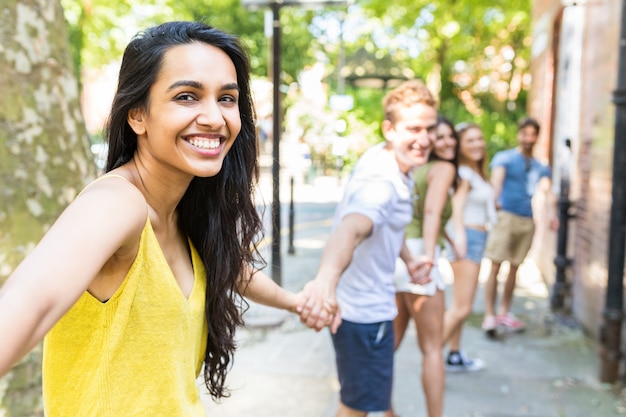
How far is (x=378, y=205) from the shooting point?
3.05m

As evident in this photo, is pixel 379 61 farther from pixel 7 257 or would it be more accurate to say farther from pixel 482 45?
pixel 7 257

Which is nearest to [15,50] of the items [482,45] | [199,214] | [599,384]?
[199,214]

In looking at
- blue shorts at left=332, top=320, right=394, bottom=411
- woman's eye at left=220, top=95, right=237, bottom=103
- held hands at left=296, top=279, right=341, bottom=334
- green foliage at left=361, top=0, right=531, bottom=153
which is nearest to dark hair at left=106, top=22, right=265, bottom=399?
woman's eye at left=220, top=95, right=237, bottom=103

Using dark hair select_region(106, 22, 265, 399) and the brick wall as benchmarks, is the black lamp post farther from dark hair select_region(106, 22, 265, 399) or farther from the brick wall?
dark hair select_region(106, 22, 265, 399)

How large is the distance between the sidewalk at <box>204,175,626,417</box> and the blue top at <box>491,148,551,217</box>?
1.13 metres

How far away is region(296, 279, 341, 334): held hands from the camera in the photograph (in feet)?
8.36

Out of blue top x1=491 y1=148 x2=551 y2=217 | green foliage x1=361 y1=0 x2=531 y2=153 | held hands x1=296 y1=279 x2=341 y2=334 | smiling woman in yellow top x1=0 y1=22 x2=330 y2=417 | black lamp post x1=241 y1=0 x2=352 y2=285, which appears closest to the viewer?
smiling woman in yellow top x1=0 y1=22 x2=330 y2=417

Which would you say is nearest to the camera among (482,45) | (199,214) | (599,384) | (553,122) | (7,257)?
(199,214)

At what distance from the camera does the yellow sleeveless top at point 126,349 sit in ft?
4.79

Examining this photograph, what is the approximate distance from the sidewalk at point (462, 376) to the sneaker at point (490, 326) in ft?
0.25

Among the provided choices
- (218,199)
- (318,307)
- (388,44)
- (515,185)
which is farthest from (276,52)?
(388,44)

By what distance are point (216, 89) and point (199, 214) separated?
1.43 feet

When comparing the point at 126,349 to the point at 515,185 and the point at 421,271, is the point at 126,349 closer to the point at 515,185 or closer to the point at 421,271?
the point at 421,271

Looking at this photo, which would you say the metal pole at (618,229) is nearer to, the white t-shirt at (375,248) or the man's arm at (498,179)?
the man's arm at (498,179)
